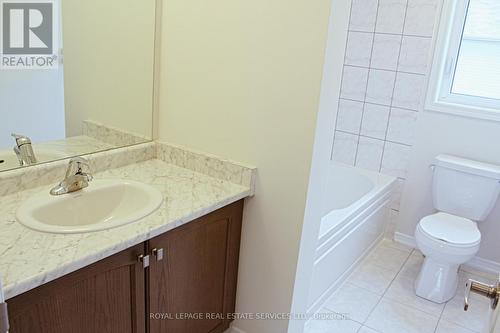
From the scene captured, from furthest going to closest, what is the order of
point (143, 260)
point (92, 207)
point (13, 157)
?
point (92, 207), point (13, 157), point (143, 260)

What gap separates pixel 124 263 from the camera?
1362mm

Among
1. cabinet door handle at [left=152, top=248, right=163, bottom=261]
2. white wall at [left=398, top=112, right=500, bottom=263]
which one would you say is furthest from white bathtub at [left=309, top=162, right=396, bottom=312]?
cabinet door handle at [left=152, top=248, right=163, bottom=261]

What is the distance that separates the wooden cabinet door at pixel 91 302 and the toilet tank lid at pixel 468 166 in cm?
216

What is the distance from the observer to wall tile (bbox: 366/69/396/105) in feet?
10.1

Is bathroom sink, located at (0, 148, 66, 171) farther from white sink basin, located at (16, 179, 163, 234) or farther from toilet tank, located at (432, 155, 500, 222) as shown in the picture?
toilet tank, located at (432, 155, 500, 222)

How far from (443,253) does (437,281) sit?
185mm

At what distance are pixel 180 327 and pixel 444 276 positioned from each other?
1.66 metres

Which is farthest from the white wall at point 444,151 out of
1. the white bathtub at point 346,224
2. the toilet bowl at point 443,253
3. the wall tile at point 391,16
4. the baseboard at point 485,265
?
the wall tile at point 391,16

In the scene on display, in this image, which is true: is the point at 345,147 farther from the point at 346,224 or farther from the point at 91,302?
the point at 91,302

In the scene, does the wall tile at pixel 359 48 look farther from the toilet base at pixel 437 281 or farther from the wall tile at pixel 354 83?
the toilet base at pixel 437 281

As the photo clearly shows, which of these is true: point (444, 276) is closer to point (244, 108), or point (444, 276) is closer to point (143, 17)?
point (244, 108)

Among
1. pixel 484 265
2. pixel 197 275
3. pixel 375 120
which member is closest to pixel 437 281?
pixel 484 265

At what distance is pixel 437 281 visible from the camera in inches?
100.0

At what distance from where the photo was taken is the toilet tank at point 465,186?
2.69m
